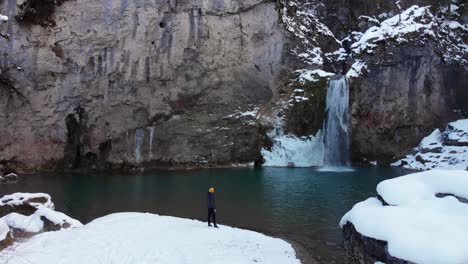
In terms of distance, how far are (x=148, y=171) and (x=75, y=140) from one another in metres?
7.80

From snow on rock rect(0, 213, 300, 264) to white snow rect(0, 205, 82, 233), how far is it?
2.86 feet

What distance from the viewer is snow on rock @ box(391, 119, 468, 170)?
4309 cm

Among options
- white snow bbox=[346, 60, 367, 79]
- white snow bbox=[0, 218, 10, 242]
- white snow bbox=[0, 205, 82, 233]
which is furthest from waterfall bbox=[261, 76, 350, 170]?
white snow bbox=[0, 218, 10, 242]

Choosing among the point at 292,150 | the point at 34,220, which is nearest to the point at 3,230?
the point at 34,220

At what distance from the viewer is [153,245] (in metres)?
14.9

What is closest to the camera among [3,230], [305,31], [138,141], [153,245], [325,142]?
[3,230]

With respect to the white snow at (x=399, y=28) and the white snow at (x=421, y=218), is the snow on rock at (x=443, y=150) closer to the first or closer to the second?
the white snow at (x=399, y=28)

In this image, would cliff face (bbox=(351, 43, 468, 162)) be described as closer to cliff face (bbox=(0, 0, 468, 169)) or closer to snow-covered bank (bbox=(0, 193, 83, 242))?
cliff face (bbox=(0, 0, 468, 169))

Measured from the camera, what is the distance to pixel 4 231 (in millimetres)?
14578

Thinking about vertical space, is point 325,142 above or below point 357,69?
below

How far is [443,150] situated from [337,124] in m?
10.5

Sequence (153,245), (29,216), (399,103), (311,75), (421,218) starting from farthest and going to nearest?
(311,75) < (399,103) < (29,216) < (153,245) < (421,218)

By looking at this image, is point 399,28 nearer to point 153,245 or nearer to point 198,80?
point 198,80

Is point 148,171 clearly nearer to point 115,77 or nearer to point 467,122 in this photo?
point 115,77
